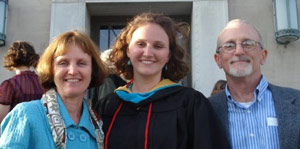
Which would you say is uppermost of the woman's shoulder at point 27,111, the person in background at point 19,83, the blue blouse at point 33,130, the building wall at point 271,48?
the building wall at point 271,48

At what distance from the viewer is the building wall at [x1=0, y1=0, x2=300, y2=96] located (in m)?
5.87

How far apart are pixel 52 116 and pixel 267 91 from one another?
161cm

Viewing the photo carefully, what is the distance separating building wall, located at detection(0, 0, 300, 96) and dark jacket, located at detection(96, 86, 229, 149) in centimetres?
363

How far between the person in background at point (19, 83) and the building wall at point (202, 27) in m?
2.17

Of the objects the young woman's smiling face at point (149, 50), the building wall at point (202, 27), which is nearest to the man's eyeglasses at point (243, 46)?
the young woman's smiling face at point (149, 50)

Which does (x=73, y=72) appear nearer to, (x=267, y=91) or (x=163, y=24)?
(x=163, y=24)

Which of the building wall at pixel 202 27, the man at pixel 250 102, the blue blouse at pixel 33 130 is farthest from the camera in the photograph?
the building wall at pixel 202 27

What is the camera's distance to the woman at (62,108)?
180 centimetres

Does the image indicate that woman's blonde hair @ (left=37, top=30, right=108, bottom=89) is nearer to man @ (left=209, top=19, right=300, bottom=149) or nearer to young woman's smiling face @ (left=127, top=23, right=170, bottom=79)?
young woman's smiling face @ (left=127, top=23, right=170, bottom=79)

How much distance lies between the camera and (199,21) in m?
6.01

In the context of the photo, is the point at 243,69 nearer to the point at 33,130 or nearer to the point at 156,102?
the point at 156,102

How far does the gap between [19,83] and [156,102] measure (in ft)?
6.22

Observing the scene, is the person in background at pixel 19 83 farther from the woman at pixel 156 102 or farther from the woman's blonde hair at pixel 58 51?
the woman's blonde hair at pixel 58 51

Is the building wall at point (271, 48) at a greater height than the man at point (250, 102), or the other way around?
the building wall at point (271, 48)
